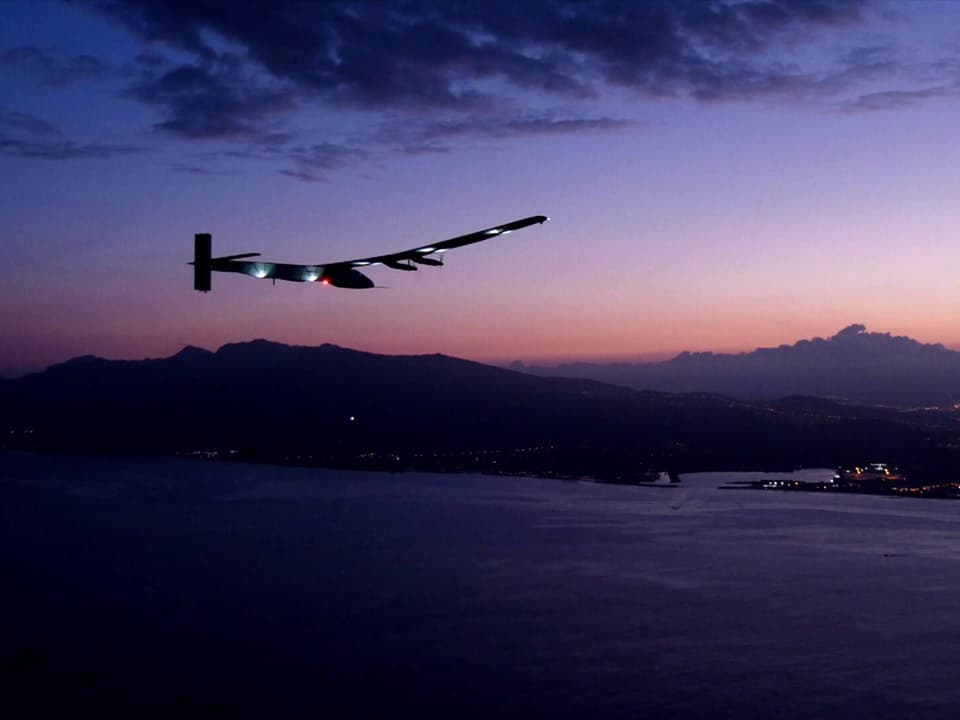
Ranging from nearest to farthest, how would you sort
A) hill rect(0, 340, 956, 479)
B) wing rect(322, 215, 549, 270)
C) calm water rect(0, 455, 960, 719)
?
wing rect(322, 215, 549, 270), calm water rect(0, 455, 960, 719), hill rect(0, 340, 956, 479)

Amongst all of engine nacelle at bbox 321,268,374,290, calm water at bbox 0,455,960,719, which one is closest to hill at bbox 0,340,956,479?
calm water at bbox 0,455,960,719

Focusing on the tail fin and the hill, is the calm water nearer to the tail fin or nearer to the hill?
the tail fin

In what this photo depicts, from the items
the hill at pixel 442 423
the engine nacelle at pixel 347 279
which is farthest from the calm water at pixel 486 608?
the hill at pixel 442 423

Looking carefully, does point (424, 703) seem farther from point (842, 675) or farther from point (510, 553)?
point (510, 553)

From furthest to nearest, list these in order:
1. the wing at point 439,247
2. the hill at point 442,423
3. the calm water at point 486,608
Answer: the hill at point 442,423
the calm water at point 486,608
the wing at point 439,247

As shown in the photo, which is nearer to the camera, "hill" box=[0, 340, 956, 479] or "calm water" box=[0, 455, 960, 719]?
"calm water" box=[0, 455, 960, 719]

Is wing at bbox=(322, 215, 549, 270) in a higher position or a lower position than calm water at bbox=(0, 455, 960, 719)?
higher

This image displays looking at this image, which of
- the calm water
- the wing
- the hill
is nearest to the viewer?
the wing

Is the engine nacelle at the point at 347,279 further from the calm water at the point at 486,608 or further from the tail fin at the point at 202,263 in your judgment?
the calm water at the point at 486,608

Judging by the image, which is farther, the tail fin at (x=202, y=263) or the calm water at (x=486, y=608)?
the calm water at (x=486, y=608)
